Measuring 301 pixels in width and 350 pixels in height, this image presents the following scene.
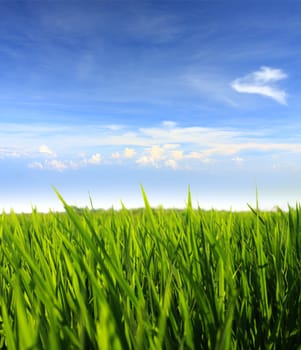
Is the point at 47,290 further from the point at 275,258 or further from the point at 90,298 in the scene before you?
the point at 275,258

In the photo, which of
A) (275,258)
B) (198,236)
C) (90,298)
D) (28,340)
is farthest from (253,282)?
(28,340)

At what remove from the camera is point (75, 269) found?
718 millimetres

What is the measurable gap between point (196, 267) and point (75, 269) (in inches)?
11.5

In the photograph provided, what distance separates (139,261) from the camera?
3.23ft

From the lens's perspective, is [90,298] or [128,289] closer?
[128,289]

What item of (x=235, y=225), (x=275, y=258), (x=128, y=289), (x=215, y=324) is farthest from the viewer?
(x=235, y=225)

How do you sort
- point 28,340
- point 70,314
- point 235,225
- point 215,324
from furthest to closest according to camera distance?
point 235,225 < point 70,314 < point 215,324 < point 28,340

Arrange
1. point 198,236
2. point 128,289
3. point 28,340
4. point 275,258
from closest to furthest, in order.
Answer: point 28,340, point 128,289, point 275,258, point 198,236

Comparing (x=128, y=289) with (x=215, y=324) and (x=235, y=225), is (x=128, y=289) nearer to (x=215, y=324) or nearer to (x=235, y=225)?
(x=215, y=324)

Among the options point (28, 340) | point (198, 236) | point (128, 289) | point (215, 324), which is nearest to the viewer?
point (28, 340)

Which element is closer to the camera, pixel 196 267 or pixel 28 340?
pixel 28 340

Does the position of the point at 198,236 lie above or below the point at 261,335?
above

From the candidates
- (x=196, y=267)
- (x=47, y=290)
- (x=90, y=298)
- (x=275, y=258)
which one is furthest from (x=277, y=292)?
(x=47, y=290)

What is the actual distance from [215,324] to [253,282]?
31 cm
